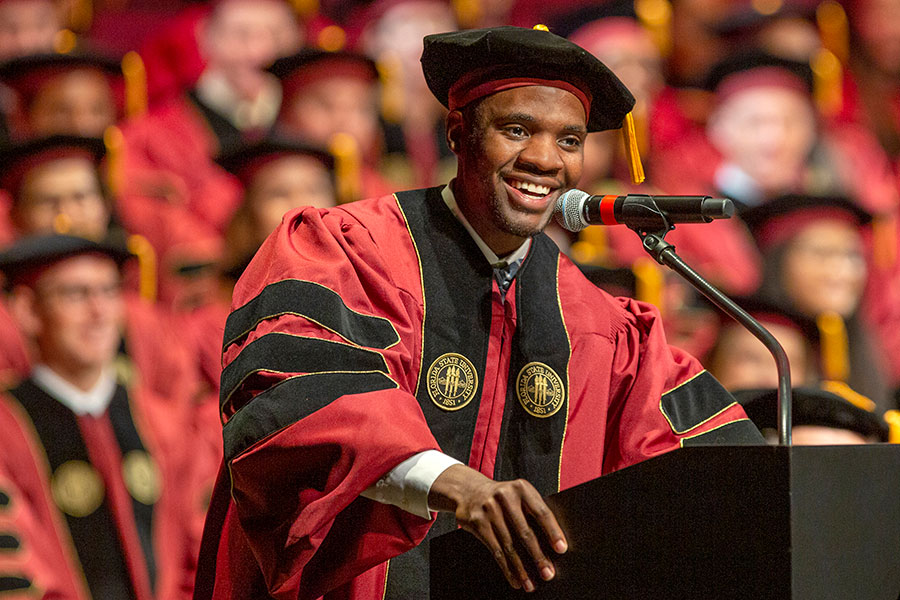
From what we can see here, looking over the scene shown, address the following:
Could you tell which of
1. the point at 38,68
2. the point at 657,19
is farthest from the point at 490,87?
the point at 657,19

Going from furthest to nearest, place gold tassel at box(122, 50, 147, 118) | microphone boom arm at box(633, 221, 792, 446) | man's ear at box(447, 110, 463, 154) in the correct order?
1. gold tassel at box(122, 50, 147, 118)
2. man's ear at box(447, 110, 463, 154)
3. microphone boom arm at box(633, 221, 792, 446)

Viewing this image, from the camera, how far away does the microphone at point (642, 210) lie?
165 cm

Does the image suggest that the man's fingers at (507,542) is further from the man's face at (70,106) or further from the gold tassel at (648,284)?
the man's face at (70,106)

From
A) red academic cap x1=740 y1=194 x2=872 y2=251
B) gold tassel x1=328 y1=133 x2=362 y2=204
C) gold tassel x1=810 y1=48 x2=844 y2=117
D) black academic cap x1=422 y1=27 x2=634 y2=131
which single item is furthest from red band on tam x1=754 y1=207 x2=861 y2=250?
black academic cap x1=422 y1=27 x2=634 y2=131

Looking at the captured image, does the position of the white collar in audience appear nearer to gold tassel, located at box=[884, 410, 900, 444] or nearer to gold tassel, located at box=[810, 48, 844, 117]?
gold tassel, located at box=[884, 410, 900, 444]

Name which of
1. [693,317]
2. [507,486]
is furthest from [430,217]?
[693,317]

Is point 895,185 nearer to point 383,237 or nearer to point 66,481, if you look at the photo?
point 66,481

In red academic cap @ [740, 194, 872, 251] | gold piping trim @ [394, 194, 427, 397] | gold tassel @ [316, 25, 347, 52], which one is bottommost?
gold piping trim @ [394, 194, 427, 397]

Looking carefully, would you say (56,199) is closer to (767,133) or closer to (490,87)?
(490,87)

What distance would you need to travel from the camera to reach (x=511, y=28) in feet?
6.48

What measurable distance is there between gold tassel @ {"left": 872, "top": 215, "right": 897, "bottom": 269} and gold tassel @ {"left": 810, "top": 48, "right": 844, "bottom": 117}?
2.58ft

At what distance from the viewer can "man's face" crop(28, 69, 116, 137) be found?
519cm

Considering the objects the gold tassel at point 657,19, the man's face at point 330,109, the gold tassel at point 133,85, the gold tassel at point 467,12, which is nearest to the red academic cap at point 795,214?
the man's face at point 330,109

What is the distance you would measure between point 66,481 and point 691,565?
2.92m
